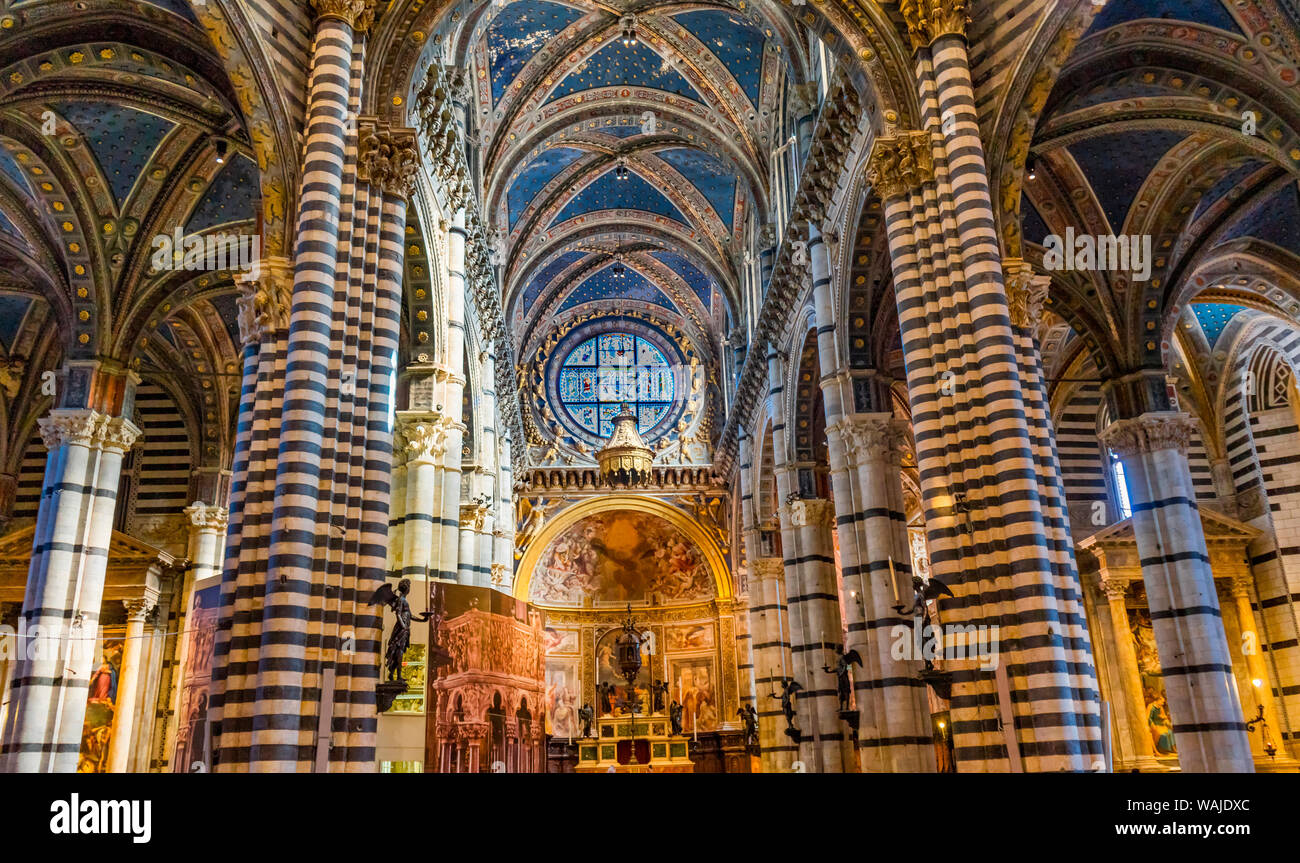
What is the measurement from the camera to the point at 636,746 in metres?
27.5

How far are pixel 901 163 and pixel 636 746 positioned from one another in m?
20.0

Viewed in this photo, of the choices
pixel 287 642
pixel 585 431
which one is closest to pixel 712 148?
pixel 585 431

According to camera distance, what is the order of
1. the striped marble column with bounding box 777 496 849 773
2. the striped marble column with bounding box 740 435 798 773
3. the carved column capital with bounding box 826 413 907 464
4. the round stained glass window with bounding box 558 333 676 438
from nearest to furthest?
the carved column capital with bounding box 826 413 907 464
the striped marble column with bounding box 777 496 849 773
the striped marble column with bounding box 740 435 798 773
the round stained glass window with bounding box 558 333 676 438

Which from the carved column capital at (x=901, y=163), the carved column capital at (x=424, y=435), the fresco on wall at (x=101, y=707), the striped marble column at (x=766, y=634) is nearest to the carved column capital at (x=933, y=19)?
the carved column capital at (x=901, y=163)

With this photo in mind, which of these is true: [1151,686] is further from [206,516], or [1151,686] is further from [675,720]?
[206,516]

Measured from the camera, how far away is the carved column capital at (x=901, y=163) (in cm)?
1234

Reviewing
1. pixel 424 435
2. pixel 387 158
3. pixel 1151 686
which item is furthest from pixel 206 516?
pixel 1151 686

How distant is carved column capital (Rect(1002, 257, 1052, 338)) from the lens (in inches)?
483

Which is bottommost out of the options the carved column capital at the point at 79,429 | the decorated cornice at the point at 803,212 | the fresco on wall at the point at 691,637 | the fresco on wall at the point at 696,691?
the fresco on wall at the point at 696,691

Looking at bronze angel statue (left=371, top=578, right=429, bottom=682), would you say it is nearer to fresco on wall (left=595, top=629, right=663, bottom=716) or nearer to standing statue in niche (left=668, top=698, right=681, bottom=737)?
standing statue in niche (left=668, top=698, right=681, bottom=737)

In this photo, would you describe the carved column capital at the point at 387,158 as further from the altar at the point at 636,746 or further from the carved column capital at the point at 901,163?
the altar at the point at 636,746

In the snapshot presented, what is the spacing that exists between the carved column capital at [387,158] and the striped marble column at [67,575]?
26.9 feet

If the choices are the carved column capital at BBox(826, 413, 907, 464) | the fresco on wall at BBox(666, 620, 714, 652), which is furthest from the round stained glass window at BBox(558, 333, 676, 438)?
the carved column capital at BBox(826, 413, 907, 464)

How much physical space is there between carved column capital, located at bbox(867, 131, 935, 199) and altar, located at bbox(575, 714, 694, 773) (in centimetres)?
1915
